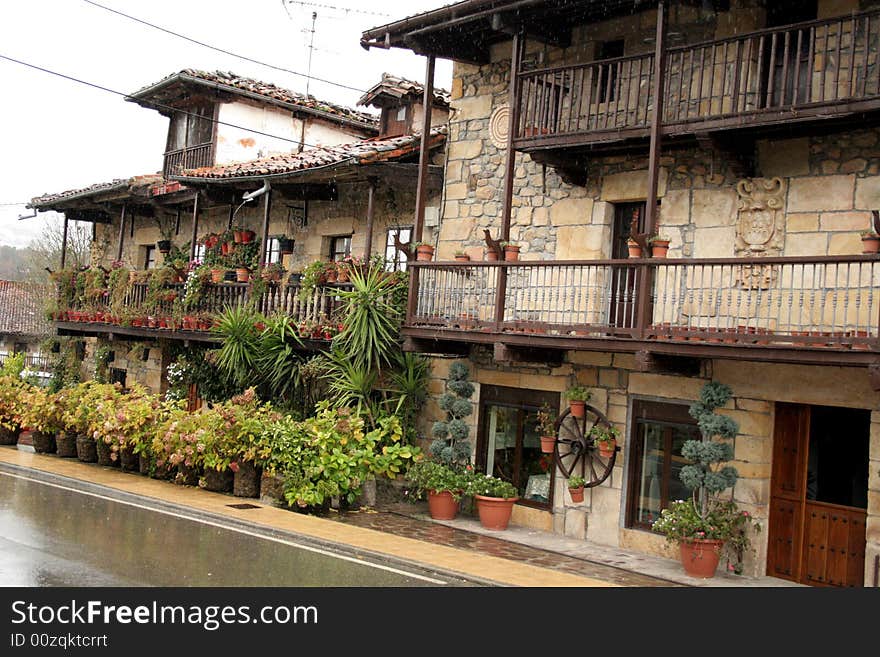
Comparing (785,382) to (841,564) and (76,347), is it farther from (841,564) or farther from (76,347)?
(76,347)

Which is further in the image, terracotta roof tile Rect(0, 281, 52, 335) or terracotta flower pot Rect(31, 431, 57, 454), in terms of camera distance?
terracotta roof tile Rect(0, 281, 52, 335)

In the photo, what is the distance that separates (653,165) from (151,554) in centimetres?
763

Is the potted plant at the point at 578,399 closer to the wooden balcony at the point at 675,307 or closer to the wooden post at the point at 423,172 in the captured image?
the wooden balcony at the point at 675,307

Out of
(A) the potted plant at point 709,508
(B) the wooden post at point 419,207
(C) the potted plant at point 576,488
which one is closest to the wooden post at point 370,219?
(B) the wooden post at point 419,207

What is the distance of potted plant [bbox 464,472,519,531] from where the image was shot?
13.9 m

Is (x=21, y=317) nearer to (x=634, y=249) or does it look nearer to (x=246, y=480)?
(x=246, y=480)

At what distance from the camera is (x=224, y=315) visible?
686 inches

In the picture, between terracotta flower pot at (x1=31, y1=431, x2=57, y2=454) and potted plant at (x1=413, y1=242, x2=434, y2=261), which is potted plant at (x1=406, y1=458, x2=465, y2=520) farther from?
terracotta flower pot at (x1=31, y1=431, x2=57, y2=454)

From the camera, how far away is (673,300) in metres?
11.2

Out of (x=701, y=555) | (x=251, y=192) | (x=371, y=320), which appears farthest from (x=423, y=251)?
(x=251, y=192)

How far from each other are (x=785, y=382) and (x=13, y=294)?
37.8 m

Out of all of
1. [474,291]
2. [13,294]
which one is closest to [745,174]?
[474,291]

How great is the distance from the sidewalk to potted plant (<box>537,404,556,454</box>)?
4.27ft

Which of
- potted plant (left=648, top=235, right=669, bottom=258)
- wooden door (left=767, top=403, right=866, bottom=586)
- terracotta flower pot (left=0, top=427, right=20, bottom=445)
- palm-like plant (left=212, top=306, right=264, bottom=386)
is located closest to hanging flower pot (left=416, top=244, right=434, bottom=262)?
potted plant (left=648, top=235, right=669, bottom=258)
